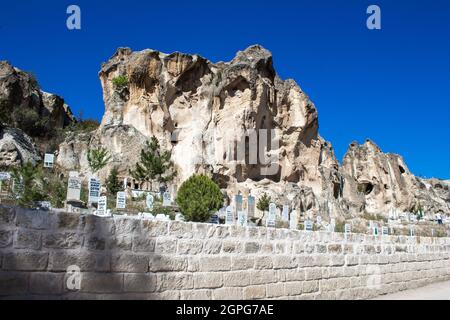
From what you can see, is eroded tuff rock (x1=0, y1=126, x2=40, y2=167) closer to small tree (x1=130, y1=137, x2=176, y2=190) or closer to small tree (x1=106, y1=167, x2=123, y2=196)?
small tree (x1=106, y1=167, x2=123, y2=196)

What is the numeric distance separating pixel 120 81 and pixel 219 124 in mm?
10672

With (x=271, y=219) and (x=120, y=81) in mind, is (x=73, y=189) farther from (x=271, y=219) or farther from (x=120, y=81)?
(x=120, y=81)

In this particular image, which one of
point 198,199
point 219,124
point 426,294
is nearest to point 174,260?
point 426,294

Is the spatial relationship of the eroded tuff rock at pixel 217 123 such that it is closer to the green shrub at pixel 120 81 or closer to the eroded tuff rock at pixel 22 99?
the green shrub at pixel 120 81

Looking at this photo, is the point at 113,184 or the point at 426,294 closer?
the point at 426,294

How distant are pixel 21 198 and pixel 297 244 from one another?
13.3 metres

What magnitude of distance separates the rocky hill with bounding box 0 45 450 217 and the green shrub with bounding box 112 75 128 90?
0.10m

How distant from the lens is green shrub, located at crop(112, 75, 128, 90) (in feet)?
142

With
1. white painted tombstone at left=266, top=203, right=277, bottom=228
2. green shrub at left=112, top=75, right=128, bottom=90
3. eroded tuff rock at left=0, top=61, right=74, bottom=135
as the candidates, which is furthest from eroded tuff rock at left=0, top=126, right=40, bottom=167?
white painted tombstone at left=266, top=203, right=277, bottom=228

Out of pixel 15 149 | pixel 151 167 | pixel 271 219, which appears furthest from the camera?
pixel 151 167

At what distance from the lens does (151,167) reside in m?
33.9
